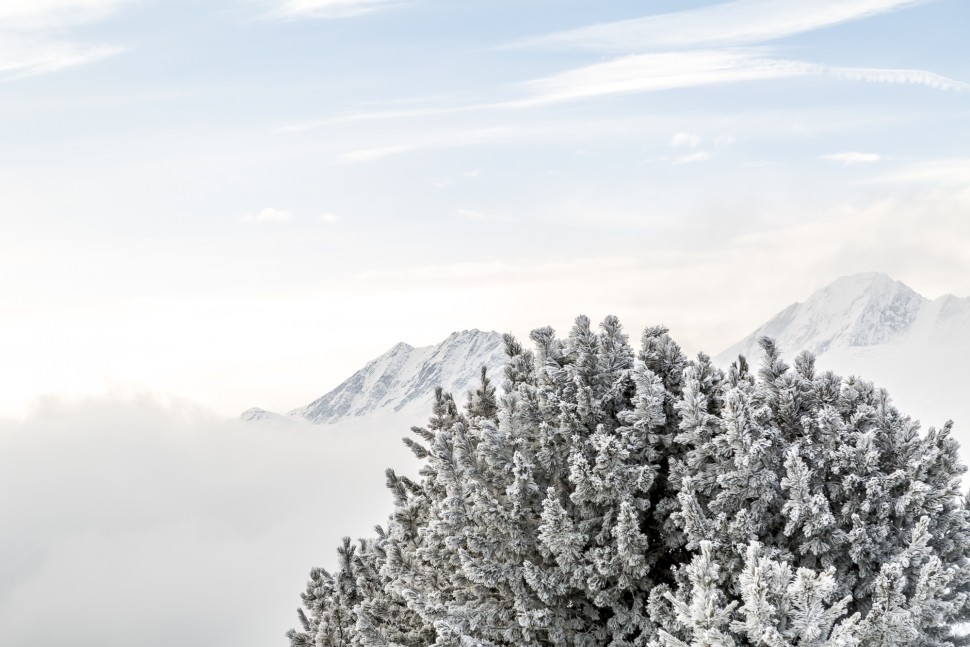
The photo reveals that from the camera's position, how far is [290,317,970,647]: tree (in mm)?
15414

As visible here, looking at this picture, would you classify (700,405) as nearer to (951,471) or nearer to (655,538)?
(655,538)

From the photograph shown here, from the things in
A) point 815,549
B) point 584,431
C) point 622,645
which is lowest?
point 622,645

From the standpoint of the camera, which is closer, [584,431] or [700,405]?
[700,405]

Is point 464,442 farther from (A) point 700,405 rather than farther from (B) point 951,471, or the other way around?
(B) point 951,471

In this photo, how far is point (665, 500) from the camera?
1658cm

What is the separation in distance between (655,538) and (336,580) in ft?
28.4

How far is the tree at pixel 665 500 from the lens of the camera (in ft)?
50.6

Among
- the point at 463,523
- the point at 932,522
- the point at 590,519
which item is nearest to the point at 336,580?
the point at 463,523

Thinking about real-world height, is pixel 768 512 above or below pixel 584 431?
below

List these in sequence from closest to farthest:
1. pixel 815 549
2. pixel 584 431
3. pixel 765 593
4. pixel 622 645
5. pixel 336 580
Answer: pixel 765 593 < pixel 815 549 < pixel 622 645 < pixel 584 431 < pixel 336 580

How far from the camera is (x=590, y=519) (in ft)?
55.1

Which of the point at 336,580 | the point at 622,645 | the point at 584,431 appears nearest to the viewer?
the point at 622,645

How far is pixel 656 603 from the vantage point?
15.6 metres

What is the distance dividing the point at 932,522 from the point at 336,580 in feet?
40.0
